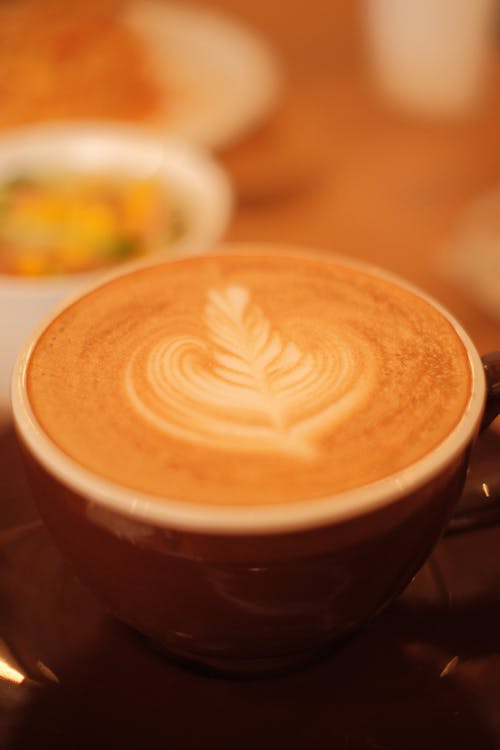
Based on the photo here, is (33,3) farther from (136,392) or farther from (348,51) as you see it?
(136,392)

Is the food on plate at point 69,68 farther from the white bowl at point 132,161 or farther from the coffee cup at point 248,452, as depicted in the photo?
the coffee cup at point 248,452

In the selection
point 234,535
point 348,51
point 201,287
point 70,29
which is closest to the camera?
point 234,535

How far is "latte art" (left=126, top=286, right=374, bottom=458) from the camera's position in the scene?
1.59ft

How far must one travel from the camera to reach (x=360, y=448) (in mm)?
468

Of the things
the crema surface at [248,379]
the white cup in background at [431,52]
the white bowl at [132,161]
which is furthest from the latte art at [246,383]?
the white cup in background at [431,52]

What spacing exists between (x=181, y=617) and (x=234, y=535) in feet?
0.28

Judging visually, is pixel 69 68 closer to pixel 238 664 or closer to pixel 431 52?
pixel 431 52

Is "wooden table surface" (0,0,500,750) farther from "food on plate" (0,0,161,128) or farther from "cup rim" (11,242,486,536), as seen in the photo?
"food on plate" (0,0,161,128)

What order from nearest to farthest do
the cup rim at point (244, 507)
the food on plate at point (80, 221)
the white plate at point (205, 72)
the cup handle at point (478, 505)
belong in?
the cup rim at point (244, 507) → the cup handle at point (478, 505) → the food on plate at point (80, 221) → the white plate at point (205, 72)

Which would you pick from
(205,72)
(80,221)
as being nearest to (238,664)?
(80,221)

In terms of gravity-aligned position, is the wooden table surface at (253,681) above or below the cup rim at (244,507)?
below

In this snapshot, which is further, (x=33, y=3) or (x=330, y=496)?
Result: (x=33, y=3)

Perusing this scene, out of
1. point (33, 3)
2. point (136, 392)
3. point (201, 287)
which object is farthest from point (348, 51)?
point (136, 392)

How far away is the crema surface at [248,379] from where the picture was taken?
457 millimetres
